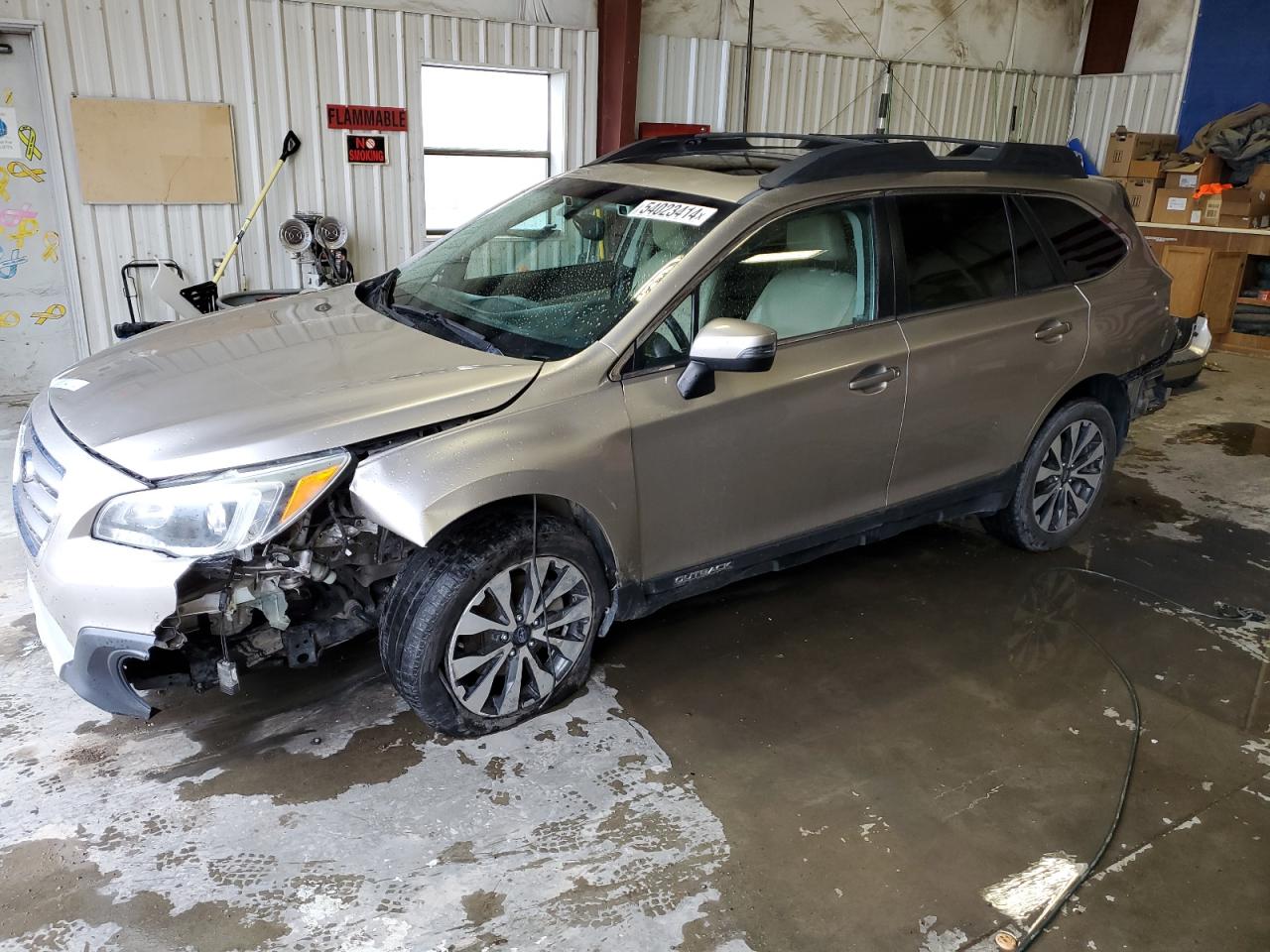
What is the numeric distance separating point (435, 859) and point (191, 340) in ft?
5.91

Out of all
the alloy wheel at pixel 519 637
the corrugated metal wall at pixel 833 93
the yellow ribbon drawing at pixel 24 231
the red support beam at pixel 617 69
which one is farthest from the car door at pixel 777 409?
the corrugated metal wall at pixel 833 93

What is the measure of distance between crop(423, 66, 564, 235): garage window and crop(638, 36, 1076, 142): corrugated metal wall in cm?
92

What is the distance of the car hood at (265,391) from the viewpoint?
250 cm

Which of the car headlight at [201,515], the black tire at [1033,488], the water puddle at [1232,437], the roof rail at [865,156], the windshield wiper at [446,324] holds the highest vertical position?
the roof rail at [865,156]

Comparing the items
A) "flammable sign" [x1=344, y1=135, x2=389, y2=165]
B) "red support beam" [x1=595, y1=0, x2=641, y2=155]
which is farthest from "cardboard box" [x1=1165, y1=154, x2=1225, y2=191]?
"flammable sign" [x1=344, y1=135, x2=389, y2=165]

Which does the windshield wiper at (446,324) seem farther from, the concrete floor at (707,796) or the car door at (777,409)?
the concrete floor at (707,796)

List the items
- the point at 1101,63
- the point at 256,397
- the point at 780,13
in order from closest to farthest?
the point at 256,397
the point at 780,13
the point at 1101,63

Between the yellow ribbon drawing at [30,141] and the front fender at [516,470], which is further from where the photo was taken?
the yellow ribbon drawing at [30,141]

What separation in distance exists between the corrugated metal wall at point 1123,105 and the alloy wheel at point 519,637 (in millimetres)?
10420

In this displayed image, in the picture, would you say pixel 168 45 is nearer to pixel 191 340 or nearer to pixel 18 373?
pixel 18 373

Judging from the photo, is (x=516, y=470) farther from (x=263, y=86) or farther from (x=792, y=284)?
(x=263, y=86)

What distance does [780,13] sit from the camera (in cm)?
863

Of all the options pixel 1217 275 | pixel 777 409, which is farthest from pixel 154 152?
pixel 1217 275

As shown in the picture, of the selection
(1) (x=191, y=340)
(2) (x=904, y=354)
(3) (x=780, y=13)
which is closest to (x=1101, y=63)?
(3) (x=780, y=13)
